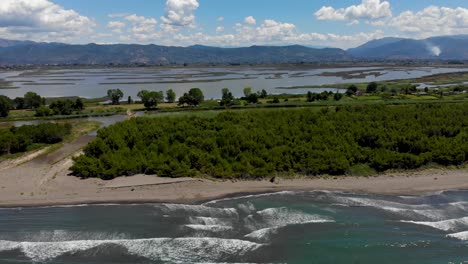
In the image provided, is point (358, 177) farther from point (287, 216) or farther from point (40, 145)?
point (40, 145)

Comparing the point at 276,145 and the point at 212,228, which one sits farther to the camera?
the point at 276,145

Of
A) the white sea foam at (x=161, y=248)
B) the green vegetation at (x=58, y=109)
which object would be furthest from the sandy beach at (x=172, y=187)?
the green vegetation at (x=58, y=109)

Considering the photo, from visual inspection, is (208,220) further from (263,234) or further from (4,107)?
(4,107)

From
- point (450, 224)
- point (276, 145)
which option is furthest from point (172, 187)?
point (450, 224)

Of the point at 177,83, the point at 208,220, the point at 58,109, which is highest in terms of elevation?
the point at 177,83

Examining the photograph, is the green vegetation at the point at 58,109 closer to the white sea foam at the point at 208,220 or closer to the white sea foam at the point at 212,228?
the white sea foam at the point at 208,220
